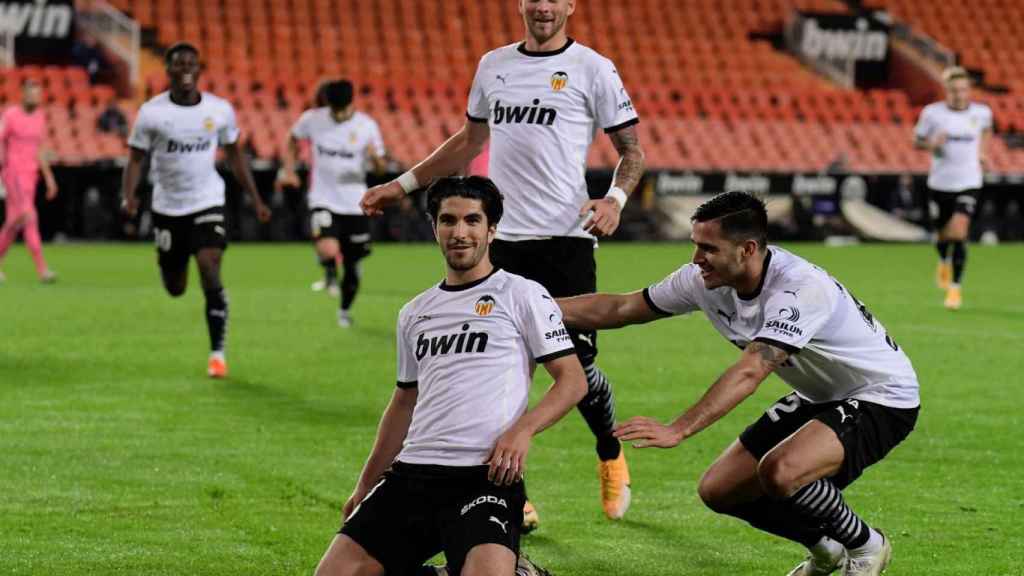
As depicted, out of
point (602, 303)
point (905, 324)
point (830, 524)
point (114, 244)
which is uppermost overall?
point (602, 303)

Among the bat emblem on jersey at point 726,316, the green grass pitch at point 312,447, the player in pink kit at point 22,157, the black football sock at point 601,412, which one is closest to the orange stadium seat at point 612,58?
the player in pink kit at point 22,157

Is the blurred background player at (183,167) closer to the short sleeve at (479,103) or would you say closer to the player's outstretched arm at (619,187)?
the short sleeve at (479,103)

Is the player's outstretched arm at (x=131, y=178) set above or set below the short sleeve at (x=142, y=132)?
below

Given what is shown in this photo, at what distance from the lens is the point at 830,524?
602 centimetres

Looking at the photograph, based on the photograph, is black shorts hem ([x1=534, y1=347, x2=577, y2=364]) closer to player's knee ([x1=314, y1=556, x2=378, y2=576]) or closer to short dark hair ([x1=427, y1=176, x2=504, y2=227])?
short dark hair ([x1=427, y1=176, x2=504, y2=227])

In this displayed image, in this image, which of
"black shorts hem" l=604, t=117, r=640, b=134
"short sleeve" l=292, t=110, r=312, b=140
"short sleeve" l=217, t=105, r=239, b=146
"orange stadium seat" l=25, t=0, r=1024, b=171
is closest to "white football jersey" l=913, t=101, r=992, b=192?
"short sleeve" l=292, t=110, r=312, b=140

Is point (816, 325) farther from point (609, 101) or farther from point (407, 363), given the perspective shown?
point (609, 101)

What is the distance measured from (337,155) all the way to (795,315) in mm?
10897

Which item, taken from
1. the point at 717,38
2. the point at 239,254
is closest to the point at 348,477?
the point at 239,254

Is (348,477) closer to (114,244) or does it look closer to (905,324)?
(905,324)

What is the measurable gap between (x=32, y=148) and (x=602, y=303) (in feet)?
50.8

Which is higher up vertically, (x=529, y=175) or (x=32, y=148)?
(x=529, y=175)

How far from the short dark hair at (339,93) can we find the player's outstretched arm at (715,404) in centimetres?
1049

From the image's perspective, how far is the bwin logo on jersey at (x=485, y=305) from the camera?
5.51m
